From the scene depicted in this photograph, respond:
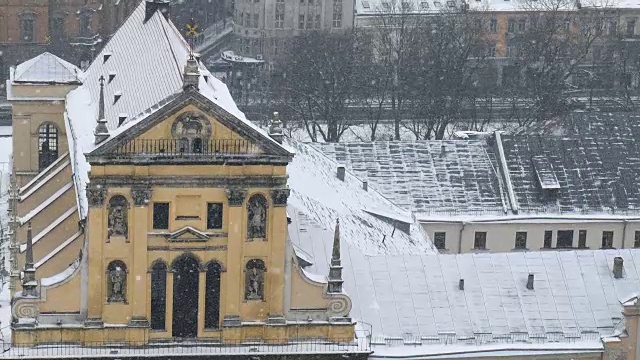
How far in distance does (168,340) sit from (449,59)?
80871 millimetres

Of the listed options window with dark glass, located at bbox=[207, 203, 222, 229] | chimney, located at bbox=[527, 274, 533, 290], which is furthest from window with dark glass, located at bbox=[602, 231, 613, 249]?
window with dark glass, located at bbox=[207, 203, 222, 229]

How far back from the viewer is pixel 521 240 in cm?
11200

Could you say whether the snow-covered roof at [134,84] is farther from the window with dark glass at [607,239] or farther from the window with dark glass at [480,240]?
the window with dark glass at [607,239]

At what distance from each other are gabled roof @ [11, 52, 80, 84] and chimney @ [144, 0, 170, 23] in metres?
5.97

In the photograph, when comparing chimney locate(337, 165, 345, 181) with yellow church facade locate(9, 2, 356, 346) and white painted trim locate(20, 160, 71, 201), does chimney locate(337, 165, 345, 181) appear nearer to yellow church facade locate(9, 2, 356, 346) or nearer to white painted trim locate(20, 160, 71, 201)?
white painted trim locate(20, 160, 71, 201)

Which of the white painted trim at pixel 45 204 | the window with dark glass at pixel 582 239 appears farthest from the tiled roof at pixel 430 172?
the white painted trim at pixel 45 204

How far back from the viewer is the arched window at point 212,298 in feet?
262

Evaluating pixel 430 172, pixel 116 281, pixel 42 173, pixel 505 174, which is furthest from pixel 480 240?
pixel 116 281

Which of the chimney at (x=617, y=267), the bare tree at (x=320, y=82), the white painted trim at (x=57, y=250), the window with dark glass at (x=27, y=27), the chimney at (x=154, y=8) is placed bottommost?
the chimney at (x=617, y=267)

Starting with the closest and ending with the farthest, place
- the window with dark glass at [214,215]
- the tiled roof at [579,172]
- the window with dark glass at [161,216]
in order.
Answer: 1. the window with dark glass at [161,216]
2. the window with dark glass at [214,215]
3. the tiled roof at [579,172]

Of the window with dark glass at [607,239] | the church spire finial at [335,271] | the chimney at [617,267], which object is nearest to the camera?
the church spire finial at [335,271]

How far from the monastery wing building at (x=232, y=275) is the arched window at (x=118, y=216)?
2.2 inches

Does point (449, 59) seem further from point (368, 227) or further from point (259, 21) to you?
point (368, 227)

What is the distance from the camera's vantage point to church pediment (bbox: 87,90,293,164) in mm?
77875
